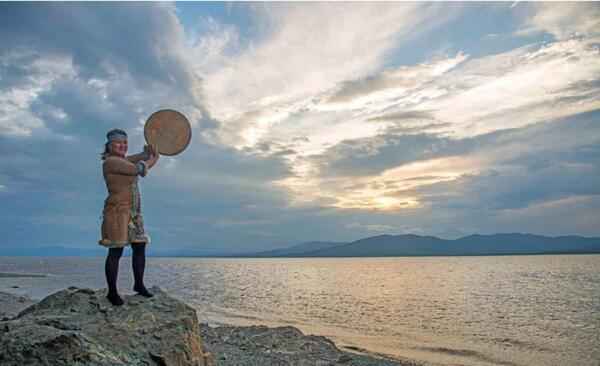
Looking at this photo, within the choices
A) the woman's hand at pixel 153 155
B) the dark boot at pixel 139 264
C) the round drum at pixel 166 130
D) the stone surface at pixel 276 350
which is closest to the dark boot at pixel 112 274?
the dark boot at pixel 139 264

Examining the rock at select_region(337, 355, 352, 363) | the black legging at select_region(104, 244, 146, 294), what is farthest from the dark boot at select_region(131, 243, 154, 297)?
the rock at select_region(337, 355, 352, 363)

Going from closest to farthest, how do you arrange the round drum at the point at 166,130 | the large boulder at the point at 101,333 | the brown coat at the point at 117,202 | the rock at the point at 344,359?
the large boulder at the point at 101,333, the brown coat at the point at 117,202, the round drum at the point at 166,130, the rock at the point at 344,359

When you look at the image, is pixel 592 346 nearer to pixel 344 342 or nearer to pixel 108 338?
pixel 344 342

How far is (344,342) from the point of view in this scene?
76.0ft

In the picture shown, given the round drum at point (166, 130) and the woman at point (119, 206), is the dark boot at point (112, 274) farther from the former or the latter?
the round drum at point (166, 130)

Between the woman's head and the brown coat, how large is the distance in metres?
0.15

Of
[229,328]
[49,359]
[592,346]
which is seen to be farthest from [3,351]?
[592,346]

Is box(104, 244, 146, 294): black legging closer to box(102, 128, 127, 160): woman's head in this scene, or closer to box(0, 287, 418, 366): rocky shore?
box(0, 287, 418, 366): rocky shore

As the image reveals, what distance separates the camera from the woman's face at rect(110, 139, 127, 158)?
307 inches

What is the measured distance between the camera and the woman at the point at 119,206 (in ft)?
24.7

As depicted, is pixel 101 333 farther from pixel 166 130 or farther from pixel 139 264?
pixel 166 130

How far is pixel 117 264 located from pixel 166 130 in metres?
2.66

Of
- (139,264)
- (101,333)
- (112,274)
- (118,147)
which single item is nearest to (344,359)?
(139,264)

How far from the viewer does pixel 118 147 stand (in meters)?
7.84
